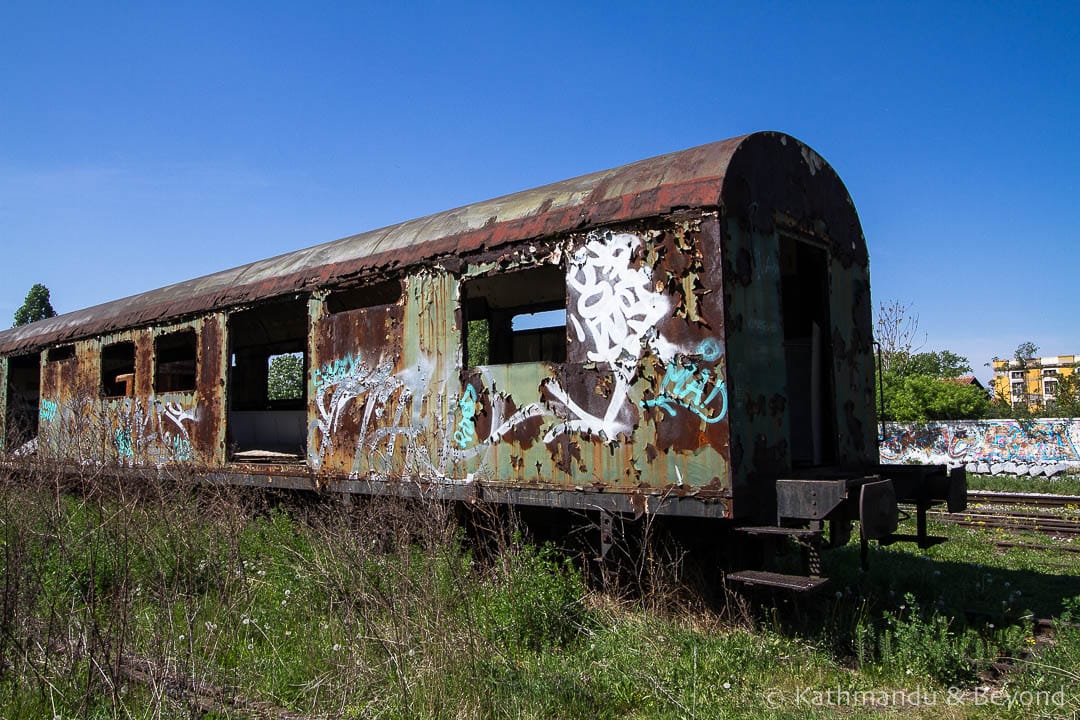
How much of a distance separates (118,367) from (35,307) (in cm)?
3323

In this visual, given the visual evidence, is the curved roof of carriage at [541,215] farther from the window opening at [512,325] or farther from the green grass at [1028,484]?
the green grass at [1028,484]

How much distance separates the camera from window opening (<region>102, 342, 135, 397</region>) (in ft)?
33.4

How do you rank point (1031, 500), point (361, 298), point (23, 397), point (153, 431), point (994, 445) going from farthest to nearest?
1. point (994, 445)
2. point (23, 397)
3. point (1031, 500)
4. point (153, 431)
5. point (361, 298)

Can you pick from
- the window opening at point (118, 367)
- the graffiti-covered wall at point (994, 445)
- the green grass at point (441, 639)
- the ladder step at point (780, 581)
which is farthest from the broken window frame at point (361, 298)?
the graffiti-covered wall at point (994, 445)

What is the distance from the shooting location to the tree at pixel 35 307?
1486 inches

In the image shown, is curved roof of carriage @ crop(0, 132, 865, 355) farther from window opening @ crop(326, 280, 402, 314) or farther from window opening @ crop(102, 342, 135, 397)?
window opening @ crop(102, 342, 135, 397)

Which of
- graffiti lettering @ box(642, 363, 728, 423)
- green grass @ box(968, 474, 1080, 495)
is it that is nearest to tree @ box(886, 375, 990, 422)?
green grass @ box(968, 474, 1080, 495)

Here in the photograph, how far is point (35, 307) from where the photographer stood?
38188 mm

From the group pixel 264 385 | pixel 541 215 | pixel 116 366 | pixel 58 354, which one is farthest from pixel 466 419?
pixel 58 354

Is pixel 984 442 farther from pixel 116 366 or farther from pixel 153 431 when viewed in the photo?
pixel 116 366

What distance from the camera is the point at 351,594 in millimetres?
4613

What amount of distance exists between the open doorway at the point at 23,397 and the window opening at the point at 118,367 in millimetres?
1029

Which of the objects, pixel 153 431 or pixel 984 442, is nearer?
pixel 153 431

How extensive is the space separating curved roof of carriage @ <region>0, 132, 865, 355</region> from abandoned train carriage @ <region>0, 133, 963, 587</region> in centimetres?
2
